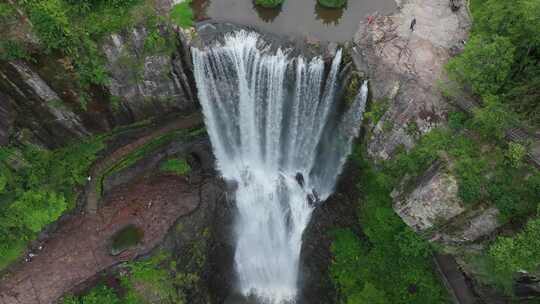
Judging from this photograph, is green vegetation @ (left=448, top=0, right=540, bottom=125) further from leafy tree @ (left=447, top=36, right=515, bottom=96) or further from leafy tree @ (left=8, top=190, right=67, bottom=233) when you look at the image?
leafy tree @ (left=8, top=190, right=67, bottom=233)

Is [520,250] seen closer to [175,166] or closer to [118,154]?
[175,166]

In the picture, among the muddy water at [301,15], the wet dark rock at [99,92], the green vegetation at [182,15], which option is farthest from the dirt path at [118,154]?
the muddy water at [301,15]

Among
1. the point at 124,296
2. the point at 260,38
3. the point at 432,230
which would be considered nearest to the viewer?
the point at 432,230

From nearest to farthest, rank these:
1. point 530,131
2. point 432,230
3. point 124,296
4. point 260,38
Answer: point 530,131, point 432,230, point 260,38, point 124,296

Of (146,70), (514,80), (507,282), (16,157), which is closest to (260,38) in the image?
(146,70)

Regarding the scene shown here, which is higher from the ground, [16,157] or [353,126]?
[353,126]

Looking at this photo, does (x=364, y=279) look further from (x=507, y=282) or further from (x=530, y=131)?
(x=530, y=131)

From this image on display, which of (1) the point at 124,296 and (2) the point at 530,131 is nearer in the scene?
(2) the point at 530,131

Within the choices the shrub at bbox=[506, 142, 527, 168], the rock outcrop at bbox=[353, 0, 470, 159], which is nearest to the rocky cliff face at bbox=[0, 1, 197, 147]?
the rock outcrop at bbox=[353, 0, 470, 159]
